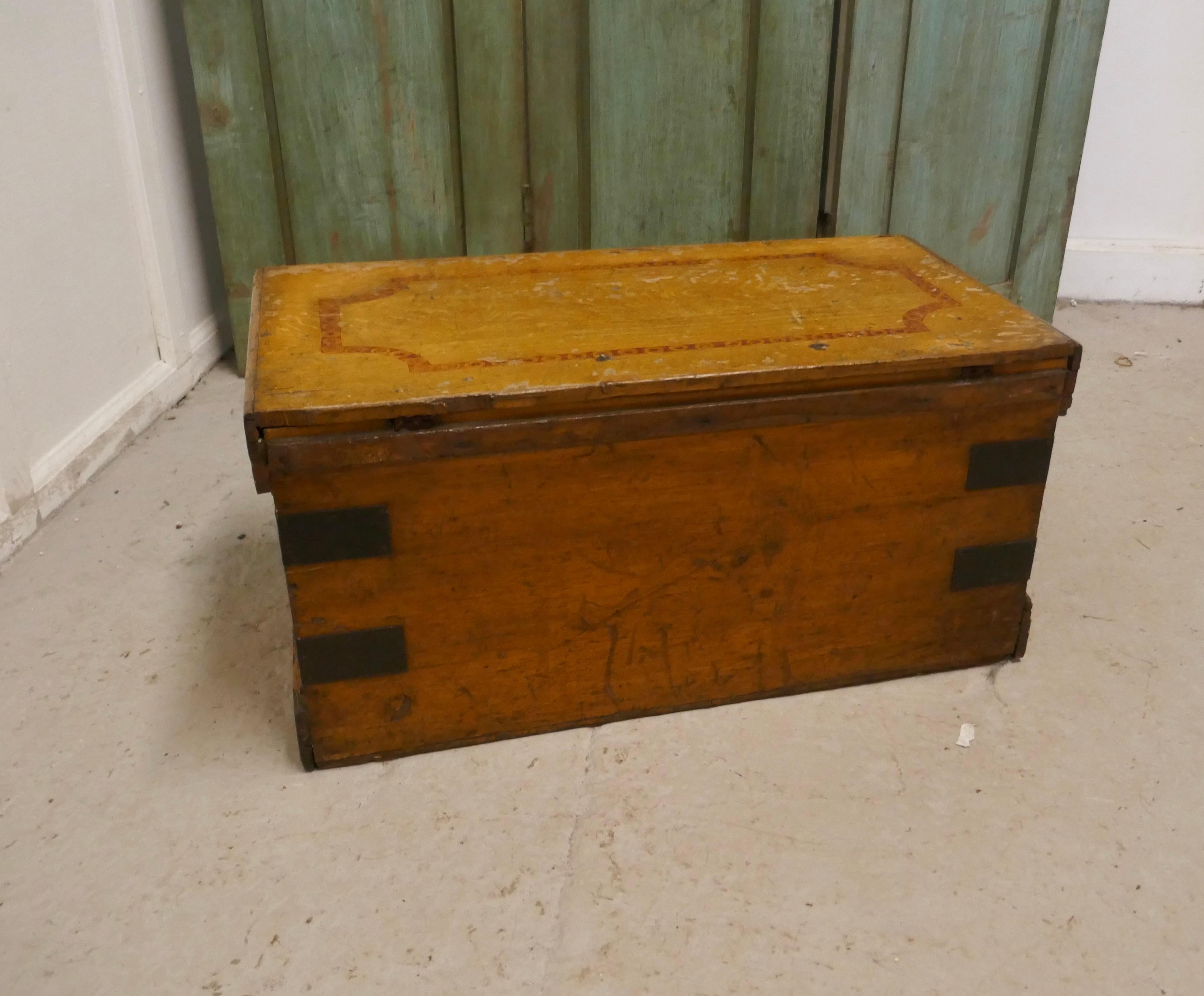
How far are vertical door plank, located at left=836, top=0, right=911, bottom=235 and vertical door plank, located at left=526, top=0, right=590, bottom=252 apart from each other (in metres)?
0.55

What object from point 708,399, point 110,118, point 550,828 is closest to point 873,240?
point 708,399

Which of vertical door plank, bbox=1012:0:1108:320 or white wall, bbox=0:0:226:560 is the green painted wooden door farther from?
white wall, bbox=0:0:226:560

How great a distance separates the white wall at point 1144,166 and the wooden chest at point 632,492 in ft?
4.84

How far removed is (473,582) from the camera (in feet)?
4.40

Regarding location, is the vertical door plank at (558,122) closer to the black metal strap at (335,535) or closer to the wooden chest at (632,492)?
the wooden chest at (632,492)

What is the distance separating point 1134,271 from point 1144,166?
0.25 meters

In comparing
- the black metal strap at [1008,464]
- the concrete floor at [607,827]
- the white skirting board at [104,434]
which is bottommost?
the concrete floor at [607,827]

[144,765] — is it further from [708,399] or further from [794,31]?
[794,31]

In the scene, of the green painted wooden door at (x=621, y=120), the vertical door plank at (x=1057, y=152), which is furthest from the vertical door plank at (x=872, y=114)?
the vertical door plank at (x=1057, y=152)

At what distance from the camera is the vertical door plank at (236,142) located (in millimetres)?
2156

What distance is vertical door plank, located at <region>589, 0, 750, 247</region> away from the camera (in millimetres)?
2246

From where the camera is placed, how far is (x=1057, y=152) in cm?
252

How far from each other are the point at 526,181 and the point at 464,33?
306 mm

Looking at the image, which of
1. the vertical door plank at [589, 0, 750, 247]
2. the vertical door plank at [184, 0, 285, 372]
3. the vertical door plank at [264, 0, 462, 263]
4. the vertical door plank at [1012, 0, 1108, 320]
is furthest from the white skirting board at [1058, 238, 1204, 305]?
the vertical door plank at [184, 0, 285, 372]
